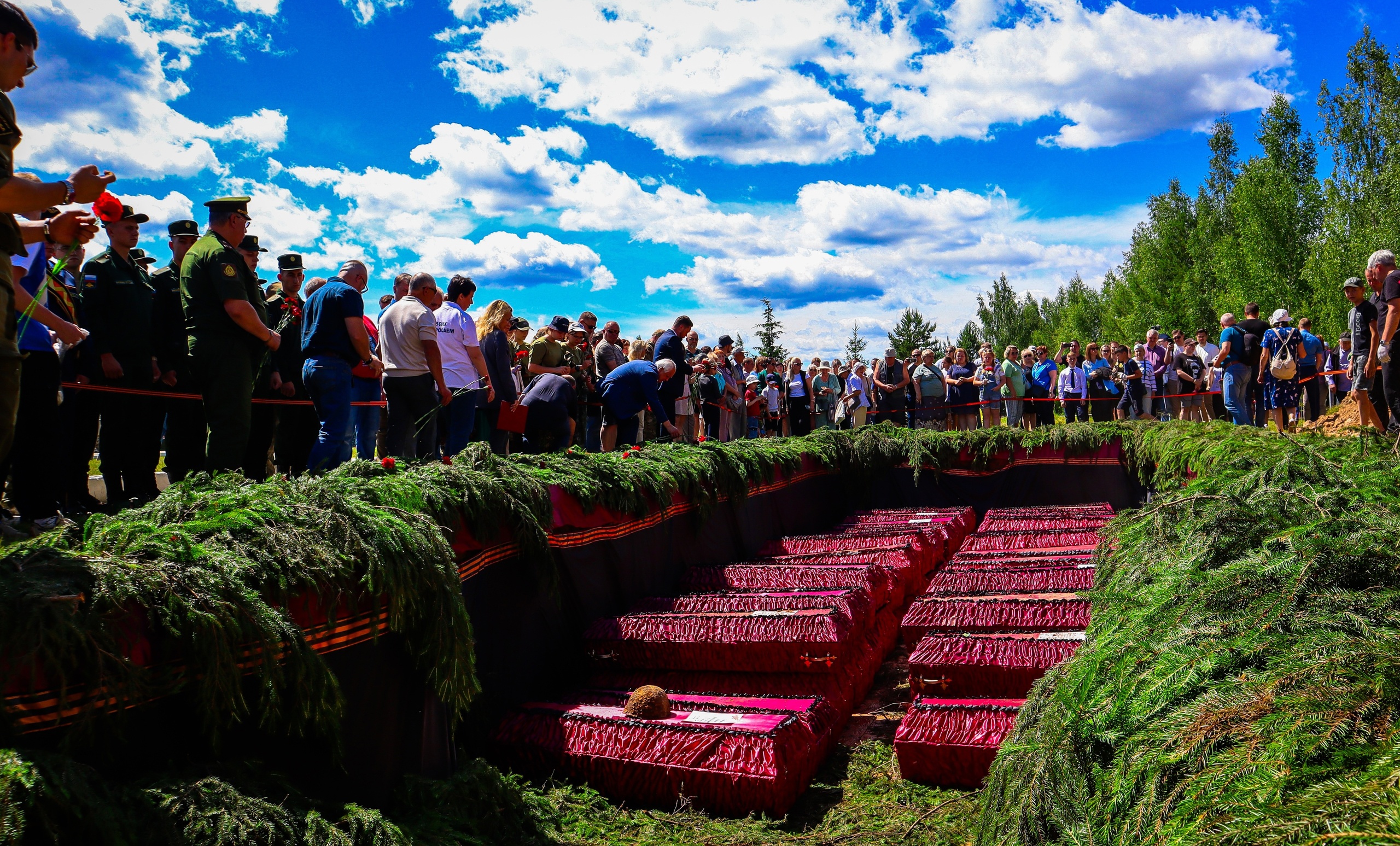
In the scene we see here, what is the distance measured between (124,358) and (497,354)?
3.33m

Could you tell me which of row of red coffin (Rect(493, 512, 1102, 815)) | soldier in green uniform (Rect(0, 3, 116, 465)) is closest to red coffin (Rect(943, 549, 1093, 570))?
row of red coffin (Rect(493, 512, 1102, 815))

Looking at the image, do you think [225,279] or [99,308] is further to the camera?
[99,308]

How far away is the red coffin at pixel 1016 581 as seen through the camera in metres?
5.62

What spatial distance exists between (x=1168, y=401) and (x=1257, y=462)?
40.9ft

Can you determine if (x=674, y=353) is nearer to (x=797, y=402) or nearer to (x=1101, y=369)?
(x=797, y=402)

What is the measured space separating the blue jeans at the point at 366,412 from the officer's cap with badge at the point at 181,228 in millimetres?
A: 1710

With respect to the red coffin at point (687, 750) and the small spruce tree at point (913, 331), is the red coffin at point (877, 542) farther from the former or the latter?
the small spruce tree at point (913, 331)

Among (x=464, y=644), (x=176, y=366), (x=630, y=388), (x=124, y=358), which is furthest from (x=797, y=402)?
(x=464, y=644)

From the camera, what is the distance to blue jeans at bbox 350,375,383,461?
628 cm

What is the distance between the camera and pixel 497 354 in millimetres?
8469

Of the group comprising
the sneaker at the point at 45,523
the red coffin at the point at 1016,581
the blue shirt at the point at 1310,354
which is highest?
the blue shirt at the point at 1310,354

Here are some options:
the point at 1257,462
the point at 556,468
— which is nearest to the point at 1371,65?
the point at 1257,462

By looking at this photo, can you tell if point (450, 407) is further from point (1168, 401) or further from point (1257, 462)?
point (1168, 401)

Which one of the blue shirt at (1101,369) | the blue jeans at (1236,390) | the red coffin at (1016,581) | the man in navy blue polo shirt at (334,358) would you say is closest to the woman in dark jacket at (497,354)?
the man in navy blue polo shirt at (334,358)
